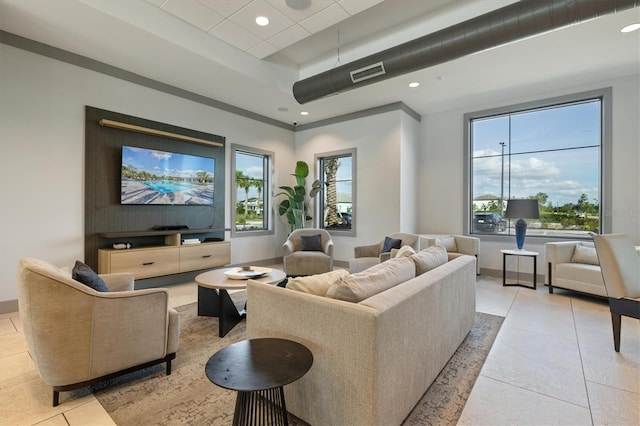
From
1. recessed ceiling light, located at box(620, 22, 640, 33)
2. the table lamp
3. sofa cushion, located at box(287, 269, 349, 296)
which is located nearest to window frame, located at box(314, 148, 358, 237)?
the table lamp

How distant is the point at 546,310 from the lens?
3.70m

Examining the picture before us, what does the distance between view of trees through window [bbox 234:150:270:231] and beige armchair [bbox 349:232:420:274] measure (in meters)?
2.53

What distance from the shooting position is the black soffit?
8.89ft

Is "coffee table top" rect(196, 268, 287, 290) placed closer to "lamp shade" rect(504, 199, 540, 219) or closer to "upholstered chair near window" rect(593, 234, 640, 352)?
"upholstered chair near window" rect(593, 234, 640, 352)

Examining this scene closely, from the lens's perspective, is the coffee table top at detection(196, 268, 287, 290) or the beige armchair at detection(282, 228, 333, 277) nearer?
the coffee table top at detection(196, 268, 287, 290)

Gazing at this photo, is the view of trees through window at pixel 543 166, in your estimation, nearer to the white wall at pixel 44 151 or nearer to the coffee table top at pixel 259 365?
the coffee table top at pixel 259 365

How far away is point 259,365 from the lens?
1374 millimetres

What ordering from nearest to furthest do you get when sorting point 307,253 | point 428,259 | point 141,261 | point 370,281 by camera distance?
point 370,281, point 428,259, point 141,261, point 307,253

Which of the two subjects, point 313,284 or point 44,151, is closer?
point 313,284

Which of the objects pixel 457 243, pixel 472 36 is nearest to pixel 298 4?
pixel 472 36

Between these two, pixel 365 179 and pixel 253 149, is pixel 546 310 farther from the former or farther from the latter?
pixel 253 149

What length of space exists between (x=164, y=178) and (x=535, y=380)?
202 inches

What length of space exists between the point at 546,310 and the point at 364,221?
3.31 meters

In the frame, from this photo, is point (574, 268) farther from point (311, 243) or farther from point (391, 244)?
point (311, 243)
